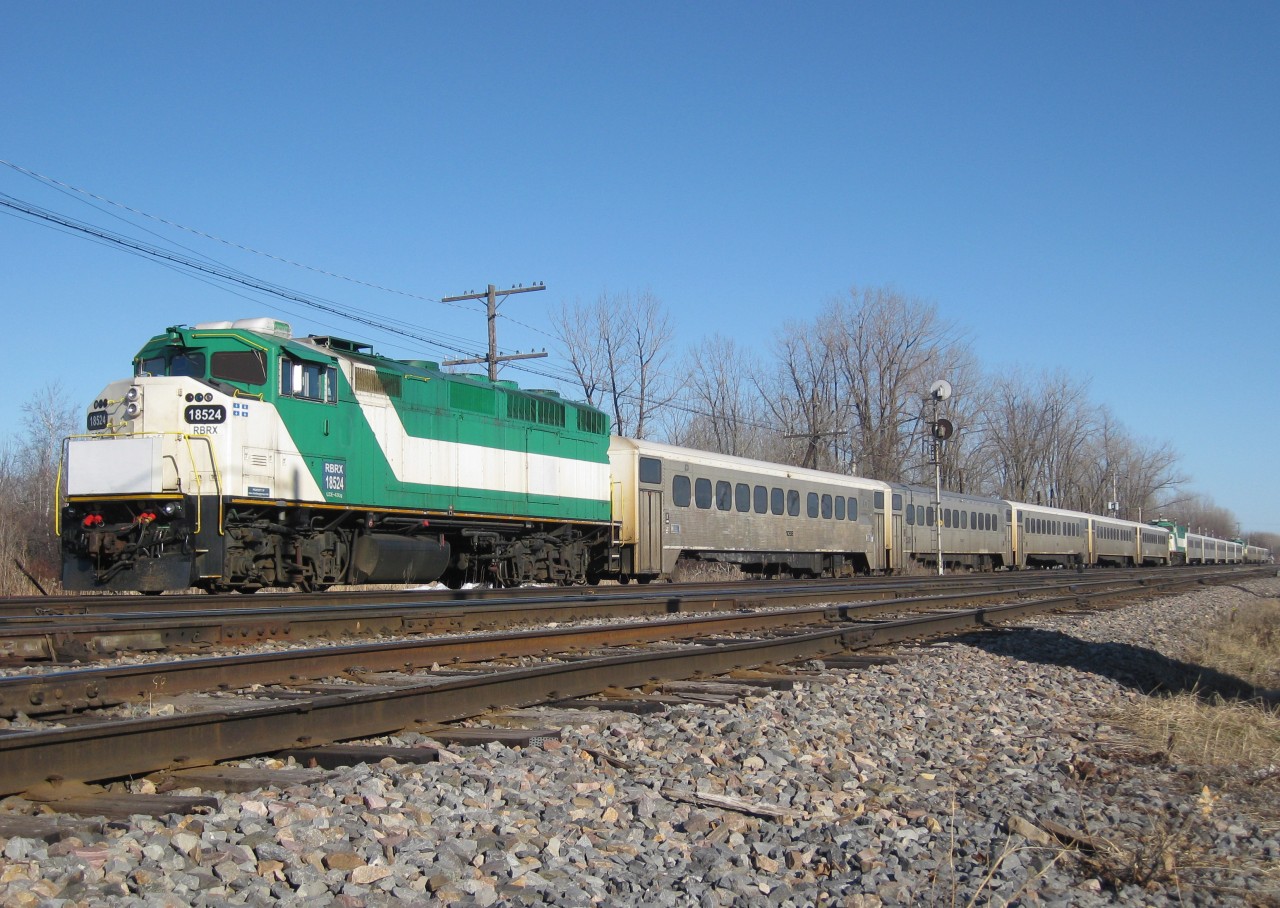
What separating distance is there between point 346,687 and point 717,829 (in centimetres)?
349

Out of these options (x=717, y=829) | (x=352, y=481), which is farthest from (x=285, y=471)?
(x=717, y=829)

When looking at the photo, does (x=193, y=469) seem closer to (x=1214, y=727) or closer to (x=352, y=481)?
(x=352, y=481)

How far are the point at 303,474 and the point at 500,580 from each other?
5.12 m

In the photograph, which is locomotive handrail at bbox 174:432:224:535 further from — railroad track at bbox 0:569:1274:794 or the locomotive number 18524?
railroad track at bbox 0:569:1274:794

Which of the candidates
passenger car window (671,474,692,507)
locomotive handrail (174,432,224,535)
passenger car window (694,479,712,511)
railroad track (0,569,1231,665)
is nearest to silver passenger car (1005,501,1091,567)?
passenger car window (694,479,712,511)

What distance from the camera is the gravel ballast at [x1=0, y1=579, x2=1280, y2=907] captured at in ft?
A: 10.5

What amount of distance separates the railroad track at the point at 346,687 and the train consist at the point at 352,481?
18.4ft

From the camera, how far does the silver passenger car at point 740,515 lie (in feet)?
68.5

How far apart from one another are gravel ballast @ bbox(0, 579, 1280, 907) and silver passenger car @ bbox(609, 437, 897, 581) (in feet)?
47.7

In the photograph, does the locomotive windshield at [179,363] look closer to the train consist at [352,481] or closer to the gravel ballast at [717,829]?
the train consist at [352,481]

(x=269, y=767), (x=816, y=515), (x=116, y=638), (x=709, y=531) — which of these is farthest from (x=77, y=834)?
(x=816, y=515)

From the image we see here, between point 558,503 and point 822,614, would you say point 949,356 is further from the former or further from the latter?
point 822,614

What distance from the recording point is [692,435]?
5472cm

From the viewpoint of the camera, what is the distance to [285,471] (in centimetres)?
1335
